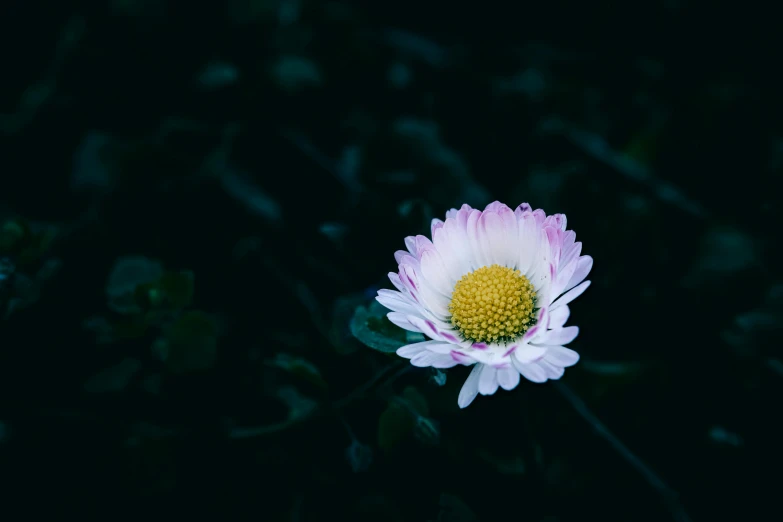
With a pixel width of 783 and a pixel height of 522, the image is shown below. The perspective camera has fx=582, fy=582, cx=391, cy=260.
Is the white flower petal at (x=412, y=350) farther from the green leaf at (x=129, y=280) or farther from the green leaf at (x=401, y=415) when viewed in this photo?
the green leaf at (x=129, y=280)

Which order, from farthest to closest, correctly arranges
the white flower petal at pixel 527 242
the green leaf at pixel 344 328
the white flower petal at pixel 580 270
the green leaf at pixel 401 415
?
the green leaf at pixel 344 328 < the green leaf at pixel 401 415 < the white flower petal at pixel 527 242 < the white flower petal at pixel 580 270

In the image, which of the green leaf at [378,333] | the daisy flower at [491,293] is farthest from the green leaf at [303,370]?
the daisy flower at [491,293]

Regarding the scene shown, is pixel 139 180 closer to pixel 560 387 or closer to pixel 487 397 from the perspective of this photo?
pixel 487 397

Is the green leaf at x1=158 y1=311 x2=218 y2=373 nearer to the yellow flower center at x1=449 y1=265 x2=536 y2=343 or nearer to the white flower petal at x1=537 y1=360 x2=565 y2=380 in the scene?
the yellow flower center at x1=449 y1=265 x2=536 y2=343

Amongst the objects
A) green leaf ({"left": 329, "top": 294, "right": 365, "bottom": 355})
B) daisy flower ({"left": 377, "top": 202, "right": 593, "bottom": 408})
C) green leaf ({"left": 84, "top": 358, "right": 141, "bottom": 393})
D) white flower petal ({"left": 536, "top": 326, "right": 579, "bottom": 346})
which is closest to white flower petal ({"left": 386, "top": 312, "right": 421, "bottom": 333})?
daisy flower ({"left": 377, "top": 202, "right": 593, "bottom": 408})

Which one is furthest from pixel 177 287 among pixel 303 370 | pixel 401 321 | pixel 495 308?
pixel 495 308

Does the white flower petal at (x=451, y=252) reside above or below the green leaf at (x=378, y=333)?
above
